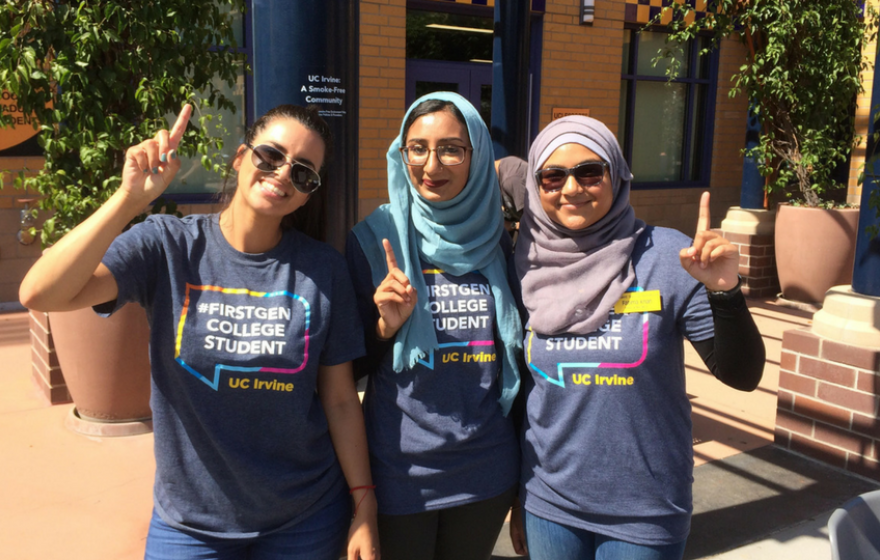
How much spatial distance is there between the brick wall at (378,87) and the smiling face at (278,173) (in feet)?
18.1

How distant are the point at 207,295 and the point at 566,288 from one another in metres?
0.89

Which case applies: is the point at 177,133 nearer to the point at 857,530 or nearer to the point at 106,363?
the point at 857,530

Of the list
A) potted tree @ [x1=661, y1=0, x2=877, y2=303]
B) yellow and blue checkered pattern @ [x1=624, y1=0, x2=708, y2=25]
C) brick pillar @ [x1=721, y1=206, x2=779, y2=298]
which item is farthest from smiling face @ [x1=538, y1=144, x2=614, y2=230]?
yellow and blue checkered pattern @ [x1=624, y1=0, x2=708, y2=25]

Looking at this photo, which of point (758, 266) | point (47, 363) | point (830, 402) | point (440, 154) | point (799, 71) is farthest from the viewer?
point (758, 266)

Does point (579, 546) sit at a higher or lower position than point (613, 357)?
lower

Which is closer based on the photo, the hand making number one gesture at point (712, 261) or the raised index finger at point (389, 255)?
the hand making number one gesture at point (712, 261)

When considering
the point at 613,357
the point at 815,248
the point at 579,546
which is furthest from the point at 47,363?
the point at 815,248

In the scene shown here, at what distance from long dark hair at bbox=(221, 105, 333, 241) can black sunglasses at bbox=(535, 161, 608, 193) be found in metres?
0.57

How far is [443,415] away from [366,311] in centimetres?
35

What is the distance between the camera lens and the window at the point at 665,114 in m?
10.0

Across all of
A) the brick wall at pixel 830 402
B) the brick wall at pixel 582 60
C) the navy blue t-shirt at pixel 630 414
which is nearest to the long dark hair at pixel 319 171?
the navy blue t-shirt at pixel 630 414

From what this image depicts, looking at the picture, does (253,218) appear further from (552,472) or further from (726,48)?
(726,48)

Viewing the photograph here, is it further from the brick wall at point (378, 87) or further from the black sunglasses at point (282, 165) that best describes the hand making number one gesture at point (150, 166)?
the brick wall at point (378, 87)

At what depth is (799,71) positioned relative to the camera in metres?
7.52
